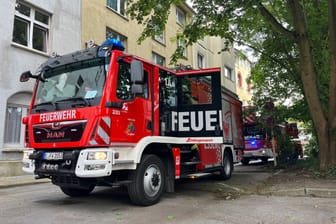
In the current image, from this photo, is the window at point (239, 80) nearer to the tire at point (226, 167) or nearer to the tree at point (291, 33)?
the tree at point (291, 33)

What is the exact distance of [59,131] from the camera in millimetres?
6078

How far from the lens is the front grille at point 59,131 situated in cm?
583

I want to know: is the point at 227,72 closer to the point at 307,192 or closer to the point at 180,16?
the point at 180,16

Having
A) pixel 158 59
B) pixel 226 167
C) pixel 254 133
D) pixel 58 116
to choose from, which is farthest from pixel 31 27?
pixel 254 133

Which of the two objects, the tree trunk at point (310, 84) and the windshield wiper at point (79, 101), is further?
the tree trunk at point (310, 84)

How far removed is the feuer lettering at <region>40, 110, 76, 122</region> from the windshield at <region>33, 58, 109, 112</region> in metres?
0.10

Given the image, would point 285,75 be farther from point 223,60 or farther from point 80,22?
point 223,60

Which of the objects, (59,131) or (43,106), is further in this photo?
(43,106)

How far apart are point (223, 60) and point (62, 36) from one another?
70.9ft

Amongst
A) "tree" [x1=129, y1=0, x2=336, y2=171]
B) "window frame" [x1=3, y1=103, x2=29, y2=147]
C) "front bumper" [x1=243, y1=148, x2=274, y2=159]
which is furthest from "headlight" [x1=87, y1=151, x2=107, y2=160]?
"front bumper" [x1=243, y1=148, x2=274, y2=159]

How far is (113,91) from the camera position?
6.04m

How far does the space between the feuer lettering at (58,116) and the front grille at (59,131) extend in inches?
3.5

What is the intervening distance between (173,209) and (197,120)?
252 cm

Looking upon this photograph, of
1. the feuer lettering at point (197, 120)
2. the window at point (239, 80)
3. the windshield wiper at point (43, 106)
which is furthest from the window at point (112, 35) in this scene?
the window at point (239, 80)
